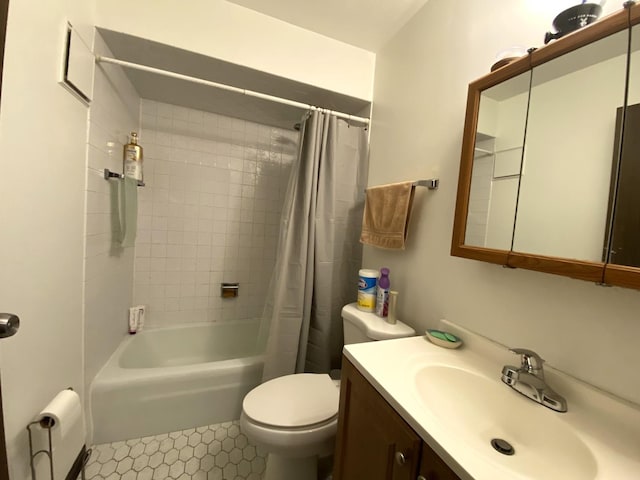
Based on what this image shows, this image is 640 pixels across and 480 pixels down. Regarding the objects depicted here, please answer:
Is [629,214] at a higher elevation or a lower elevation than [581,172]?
lower

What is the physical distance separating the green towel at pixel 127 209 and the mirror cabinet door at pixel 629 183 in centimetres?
199

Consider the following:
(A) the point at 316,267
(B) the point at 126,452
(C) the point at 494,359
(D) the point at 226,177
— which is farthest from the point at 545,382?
(D) the point at 226,177

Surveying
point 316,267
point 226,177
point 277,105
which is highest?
point 277,105

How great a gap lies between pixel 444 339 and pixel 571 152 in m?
0.67

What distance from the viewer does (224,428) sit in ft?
4.91

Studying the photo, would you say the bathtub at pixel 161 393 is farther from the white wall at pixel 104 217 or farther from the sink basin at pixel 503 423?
the sink basin at pixel 503 423

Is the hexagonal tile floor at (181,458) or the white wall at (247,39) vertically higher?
the white wall at (247,39)

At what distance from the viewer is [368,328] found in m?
1.10

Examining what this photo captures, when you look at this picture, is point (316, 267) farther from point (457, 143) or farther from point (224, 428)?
point (224, 428)

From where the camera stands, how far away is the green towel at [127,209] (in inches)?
58.0

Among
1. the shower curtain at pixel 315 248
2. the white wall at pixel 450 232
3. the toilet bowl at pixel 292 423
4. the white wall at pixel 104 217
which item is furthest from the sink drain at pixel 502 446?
the white wall at pixel 104 217

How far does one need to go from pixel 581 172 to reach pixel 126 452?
216 centimetres

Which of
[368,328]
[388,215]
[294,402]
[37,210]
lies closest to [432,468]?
[368,328]

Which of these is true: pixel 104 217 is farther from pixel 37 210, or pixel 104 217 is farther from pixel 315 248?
pixel 315 248
